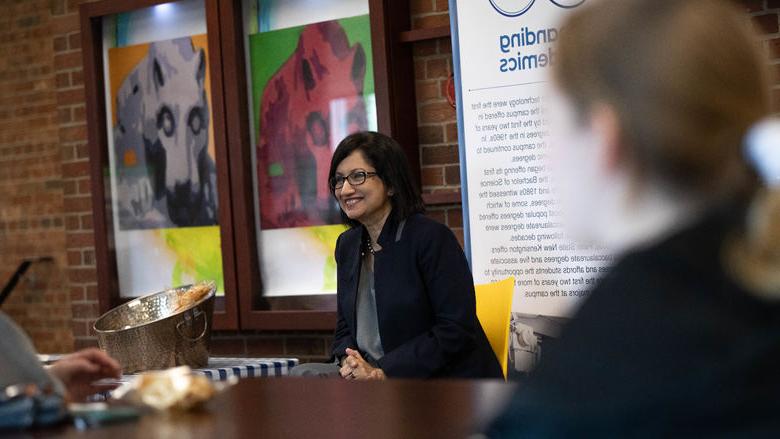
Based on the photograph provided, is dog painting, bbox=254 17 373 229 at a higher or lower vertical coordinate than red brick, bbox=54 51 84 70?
lower

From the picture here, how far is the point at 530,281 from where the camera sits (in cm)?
407

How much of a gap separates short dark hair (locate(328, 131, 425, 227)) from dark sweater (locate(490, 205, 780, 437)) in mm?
2596

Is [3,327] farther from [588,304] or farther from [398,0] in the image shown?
[398,0]

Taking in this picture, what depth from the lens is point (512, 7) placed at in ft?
13.4

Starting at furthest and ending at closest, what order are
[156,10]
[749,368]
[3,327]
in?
[156,10] < [3,327] < [749,368]

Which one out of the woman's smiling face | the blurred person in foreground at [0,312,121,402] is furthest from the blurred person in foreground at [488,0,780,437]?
the woman's smiling face

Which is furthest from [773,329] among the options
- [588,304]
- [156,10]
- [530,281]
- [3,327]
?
[156,10]

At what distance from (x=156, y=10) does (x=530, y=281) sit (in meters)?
2.54

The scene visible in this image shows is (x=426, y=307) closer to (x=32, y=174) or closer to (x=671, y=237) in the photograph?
(x=671, y=237)

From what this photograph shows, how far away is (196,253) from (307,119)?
942 millimetres

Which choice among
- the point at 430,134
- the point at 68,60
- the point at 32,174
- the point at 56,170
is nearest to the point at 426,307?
the point at 430,134

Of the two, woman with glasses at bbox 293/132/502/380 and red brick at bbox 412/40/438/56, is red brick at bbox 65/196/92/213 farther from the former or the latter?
woman with glasses at bbox 293/132/502/380

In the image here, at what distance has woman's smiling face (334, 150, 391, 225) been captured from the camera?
356cm

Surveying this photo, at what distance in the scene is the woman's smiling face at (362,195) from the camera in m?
3.56
